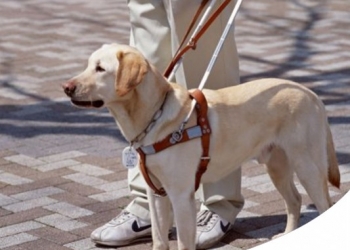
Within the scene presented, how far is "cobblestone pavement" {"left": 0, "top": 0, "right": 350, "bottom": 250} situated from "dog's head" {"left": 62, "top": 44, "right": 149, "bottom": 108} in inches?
43.5

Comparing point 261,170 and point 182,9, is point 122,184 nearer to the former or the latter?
point 261,170

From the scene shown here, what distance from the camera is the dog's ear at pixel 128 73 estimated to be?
4.10 m

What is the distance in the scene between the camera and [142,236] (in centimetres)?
513

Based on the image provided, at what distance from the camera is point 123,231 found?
503 cm

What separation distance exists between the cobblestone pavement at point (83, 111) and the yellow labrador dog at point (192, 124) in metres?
0.57

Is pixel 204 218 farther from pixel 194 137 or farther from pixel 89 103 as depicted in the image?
pixel 89 103

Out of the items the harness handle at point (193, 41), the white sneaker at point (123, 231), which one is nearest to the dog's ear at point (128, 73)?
the harness handle at point (193, 41)

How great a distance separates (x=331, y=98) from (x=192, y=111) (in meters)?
3.75

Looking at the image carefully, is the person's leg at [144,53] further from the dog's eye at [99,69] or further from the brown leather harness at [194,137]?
the dog's eye at [99,69]

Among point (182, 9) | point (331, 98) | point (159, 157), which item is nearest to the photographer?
point (159, 157)

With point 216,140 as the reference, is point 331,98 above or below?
below

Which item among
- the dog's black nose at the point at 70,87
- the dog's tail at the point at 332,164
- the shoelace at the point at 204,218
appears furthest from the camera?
the shoelace at the point at 204,218

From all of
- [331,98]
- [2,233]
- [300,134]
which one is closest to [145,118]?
[300,134]

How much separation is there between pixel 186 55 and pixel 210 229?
91cm
